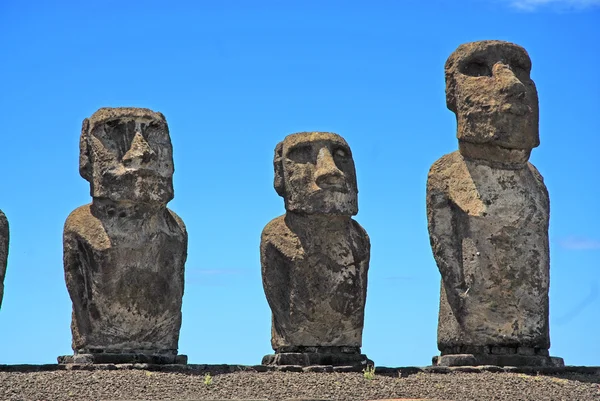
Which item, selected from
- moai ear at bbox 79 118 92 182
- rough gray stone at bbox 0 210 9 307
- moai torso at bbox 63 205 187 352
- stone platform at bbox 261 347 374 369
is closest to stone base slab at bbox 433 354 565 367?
stone platform at bbox 261 347 374 369

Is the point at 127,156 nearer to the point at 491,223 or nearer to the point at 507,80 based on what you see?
the point at 491,223

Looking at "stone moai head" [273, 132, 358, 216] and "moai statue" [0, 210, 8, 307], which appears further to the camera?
"stone moai head" [273, 132, 358, 216]

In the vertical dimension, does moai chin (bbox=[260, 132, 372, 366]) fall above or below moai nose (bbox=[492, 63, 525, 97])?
below

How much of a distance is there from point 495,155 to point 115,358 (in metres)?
5.78

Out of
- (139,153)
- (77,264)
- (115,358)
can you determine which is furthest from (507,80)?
(115,358)

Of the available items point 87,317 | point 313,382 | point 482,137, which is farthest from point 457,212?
point 87,317

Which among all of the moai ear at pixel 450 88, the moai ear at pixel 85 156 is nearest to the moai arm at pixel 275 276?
the moai ear at pixel 85 156

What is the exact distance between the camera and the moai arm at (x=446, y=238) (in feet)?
66.8

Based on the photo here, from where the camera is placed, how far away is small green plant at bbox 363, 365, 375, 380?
61.7ft

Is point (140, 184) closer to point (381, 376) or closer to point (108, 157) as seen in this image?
point (108, 157)

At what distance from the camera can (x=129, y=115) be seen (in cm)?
1952

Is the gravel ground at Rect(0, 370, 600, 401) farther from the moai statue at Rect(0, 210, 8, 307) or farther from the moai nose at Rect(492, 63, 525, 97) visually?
the moai nose at Rect(492, 63, 525, 97)

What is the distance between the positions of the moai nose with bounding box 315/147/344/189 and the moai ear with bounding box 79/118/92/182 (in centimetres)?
294

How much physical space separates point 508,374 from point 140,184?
527cm
